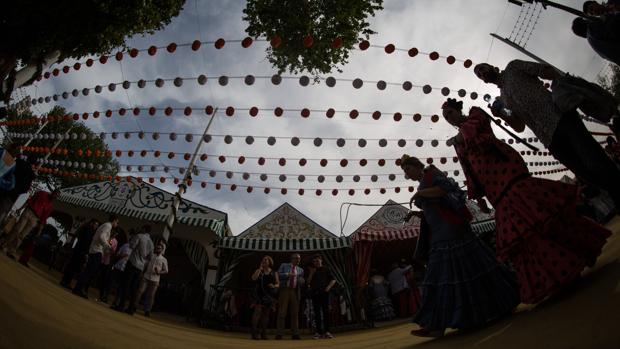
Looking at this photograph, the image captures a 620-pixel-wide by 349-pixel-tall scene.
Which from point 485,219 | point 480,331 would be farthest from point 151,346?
point 485,219

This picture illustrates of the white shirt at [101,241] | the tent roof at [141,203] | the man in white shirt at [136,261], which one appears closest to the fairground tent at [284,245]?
the tent roof at [141,203]

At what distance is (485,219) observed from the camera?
12641 millimetres

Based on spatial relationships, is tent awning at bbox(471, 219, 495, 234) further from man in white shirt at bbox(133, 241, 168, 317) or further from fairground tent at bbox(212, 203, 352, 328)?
→ man in white shirt at bbox(133, 241, 168, 317)

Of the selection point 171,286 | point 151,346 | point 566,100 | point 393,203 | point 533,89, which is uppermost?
point 393,203

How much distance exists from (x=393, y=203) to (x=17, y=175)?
1151cm

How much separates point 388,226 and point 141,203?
33.0ft

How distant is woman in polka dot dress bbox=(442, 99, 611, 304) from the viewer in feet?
7.46

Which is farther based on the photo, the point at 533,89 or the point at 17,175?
the point at 17,175

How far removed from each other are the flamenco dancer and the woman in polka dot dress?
0.16m

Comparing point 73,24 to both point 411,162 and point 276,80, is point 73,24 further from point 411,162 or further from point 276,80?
point 411,162

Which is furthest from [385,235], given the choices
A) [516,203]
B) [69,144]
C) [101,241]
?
[69,144]

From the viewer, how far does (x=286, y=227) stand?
12375 millimetres

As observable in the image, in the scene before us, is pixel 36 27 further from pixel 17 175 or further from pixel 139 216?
pixel 139 216

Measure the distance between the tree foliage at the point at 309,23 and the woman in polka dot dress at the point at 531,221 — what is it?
20.0 ft
